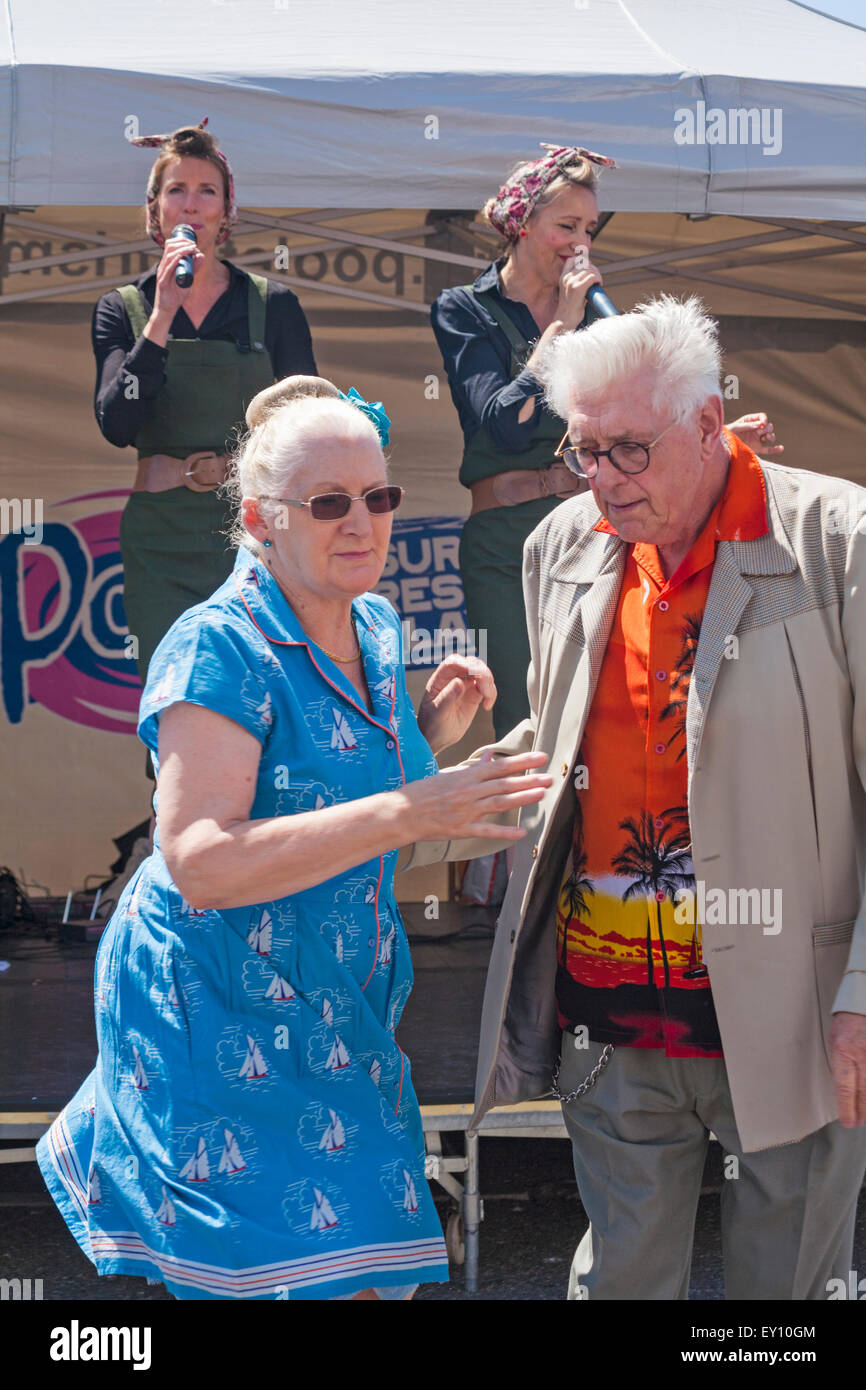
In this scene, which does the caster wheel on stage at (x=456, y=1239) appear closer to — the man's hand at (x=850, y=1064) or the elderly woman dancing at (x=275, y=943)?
the elderly woman dancing at (x=275, y=943)

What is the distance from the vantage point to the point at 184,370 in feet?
13.8

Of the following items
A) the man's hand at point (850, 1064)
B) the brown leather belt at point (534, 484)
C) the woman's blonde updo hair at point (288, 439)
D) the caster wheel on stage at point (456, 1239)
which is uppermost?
the brown leather belt at point (534, 484)

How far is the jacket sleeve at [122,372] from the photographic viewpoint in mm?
3961

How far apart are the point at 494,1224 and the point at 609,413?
257 centimetres

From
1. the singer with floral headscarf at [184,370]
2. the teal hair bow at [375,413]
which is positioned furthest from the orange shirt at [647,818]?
A: the singer with floral headscarf at [184,370]

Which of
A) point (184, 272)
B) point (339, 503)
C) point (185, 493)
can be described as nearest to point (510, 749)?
point (339, 503)

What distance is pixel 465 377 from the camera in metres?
4.14

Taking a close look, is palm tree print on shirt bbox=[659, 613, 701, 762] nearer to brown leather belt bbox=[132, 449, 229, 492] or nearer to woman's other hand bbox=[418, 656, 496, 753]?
woman's other hand bbox=[418, 656, 496, 753]

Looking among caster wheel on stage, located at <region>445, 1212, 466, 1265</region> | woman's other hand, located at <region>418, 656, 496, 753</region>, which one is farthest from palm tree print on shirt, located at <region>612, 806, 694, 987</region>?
caster wheel on stage, located at <region>445, 1212, 466, 1265</region>

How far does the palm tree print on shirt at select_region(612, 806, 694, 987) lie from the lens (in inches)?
91.6

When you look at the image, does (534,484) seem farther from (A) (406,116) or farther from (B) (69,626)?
(B) (69,626)

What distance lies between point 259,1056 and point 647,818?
0.72 meters

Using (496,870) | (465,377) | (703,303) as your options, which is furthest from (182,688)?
(703,303)

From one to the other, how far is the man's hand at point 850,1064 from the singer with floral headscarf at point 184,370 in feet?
8.39
